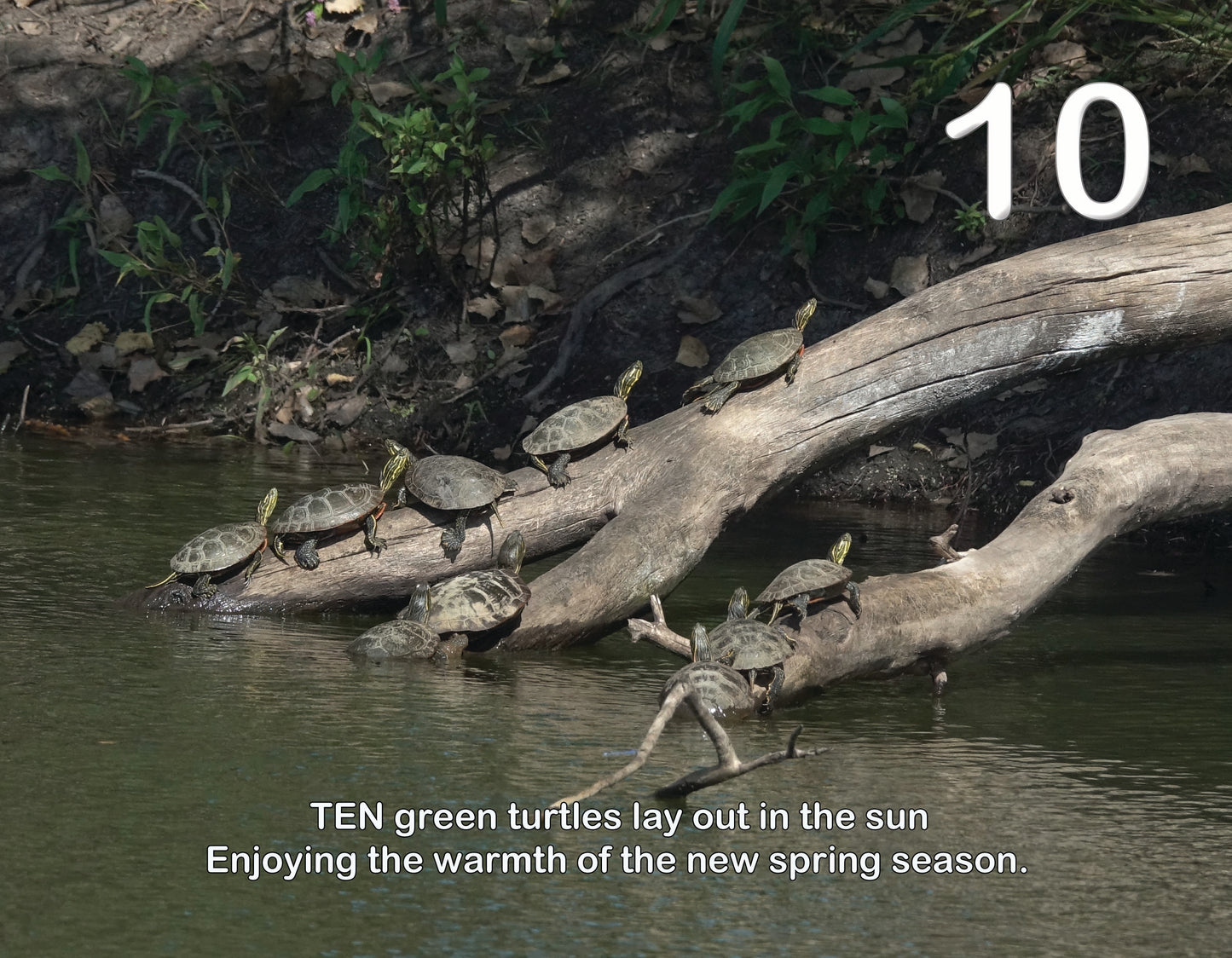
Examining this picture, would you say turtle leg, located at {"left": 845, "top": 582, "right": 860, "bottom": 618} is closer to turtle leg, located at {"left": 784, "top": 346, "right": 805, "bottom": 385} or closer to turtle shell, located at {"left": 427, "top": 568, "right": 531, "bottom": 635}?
turtle shell, located at {"left": 427, "top": 568, "right": 531, "bottom": 635}

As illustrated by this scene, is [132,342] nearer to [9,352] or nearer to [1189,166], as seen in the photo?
[9,352]

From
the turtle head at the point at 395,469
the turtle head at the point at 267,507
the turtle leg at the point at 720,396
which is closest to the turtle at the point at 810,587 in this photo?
the turtle leg at the point at 720,396

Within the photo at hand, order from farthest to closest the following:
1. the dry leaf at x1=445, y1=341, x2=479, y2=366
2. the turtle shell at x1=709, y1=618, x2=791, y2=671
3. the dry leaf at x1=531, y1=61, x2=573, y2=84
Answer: the dry leaf at x1=531, y1=61, x2=573, y2=84 < the dry leaf at x1=445, y1=341, x2=479, y2=366 < the turtle shell at x1=709, y1=618, x2=791, y2=671

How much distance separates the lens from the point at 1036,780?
4129mm

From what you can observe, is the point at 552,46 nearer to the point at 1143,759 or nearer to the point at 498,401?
the point at 498,401

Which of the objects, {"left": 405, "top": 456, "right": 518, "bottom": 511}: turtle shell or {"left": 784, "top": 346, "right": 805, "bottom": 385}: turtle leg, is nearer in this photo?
{"left": 405, "top": 456, "right": 518, "bottom": 511}: turtle shell

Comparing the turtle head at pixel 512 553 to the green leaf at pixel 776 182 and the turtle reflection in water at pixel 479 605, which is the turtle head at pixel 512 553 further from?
the green leaf at pixel 776 182

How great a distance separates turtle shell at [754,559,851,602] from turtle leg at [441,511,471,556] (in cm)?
123

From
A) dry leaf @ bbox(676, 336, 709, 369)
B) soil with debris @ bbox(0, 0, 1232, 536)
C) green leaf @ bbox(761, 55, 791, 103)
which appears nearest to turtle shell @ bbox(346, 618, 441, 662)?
soil with debris @ bbox(0, 0, 1232, 536)

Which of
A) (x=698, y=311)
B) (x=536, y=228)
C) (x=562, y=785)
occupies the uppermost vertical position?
(x=536, y=228)

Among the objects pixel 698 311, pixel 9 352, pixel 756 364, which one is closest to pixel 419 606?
pixel 756 364

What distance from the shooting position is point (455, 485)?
5.74 m

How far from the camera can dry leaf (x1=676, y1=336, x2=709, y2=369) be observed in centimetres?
859

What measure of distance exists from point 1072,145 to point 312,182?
4.27 m
